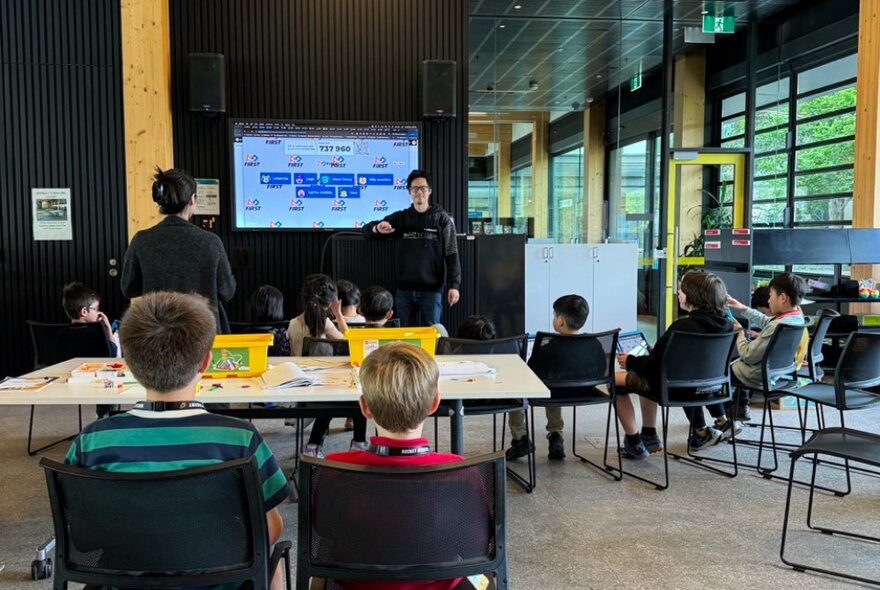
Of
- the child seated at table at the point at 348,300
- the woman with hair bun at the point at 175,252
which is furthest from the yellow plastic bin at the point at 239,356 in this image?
the child seated at table at the point at 348,300

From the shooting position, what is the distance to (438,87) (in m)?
6.23

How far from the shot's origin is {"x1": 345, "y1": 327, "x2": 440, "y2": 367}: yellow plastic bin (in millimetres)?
3020

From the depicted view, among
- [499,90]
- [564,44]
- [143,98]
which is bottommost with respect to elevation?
[143,98]

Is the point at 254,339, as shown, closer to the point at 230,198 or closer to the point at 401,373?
the point at 401,373

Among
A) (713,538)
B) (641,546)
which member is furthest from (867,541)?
(641,546)

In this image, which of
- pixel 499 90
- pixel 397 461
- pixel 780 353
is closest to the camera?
pixel 397 461

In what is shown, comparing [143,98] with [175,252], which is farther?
[143,98]

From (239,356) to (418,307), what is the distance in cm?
252

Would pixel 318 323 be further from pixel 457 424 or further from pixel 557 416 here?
pixel 557 416

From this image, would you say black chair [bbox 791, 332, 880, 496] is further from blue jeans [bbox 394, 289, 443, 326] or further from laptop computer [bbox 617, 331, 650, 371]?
blue jeans [bbox 394, 289, 443, 326]

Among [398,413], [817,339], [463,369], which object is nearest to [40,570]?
[463,369]

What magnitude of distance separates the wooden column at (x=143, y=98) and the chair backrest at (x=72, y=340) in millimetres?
2005

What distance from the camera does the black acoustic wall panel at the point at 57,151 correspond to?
595cm

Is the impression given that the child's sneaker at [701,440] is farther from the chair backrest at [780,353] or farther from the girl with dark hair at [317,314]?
the girl with dark hair at [317,314]
